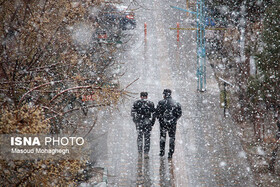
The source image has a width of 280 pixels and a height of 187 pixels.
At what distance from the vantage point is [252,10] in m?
13.8

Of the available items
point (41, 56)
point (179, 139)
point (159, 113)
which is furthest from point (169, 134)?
point (41, 56)

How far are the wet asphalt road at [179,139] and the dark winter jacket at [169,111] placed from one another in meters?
1.05

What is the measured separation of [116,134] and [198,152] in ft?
7.73

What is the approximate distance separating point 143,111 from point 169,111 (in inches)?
23.5

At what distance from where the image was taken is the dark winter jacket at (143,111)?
8.45 meters

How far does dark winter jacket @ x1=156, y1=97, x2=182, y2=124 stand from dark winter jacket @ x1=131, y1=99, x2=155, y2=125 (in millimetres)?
189

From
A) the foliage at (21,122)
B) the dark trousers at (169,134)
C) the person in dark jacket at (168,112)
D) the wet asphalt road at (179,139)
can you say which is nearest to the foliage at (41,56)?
the foliage at (21,122)

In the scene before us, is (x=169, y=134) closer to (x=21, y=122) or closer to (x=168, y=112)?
(x=168, y=112)

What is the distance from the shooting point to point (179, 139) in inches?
398

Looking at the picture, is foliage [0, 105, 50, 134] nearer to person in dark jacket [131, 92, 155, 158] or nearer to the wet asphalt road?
the wet asphalt road

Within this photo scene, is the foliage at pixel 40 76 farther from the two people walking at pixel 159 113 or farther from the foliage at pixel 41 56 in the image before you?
the two people walking at pixel 159 113

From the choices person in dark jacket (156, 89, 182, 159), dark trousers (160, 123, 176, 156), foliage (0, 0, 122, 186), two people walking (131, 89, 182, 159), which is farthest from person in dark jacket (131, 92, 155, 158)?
foliage (0, 0, 122, 186)

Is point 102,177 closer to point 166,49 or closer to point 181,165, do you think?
point 181,165

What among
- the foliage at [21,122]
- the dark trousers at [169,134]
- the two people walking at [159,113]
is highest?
the two people walking at [159,113]
